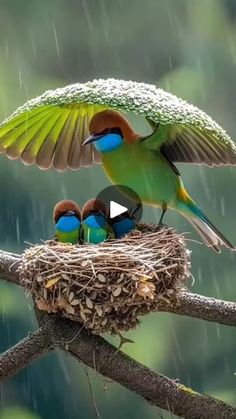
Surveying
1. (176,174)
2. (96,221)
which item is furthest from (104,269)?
(176,174)

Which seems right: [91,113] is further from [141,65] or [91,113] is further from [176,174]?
[141,65]

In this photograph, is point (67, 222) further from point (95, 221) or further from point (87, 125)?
point (87, 125)

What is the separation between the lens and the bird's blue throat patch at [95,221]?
137cm

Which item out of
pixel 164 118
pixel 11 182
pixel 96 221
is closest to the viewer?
pixel 164 118

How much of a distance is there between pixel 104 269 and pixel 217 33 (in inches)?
57.5

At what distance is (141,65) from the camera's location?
2604 millimetres

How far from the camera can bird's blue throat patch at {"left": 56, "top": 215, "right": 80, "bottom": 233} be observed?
4.51ft

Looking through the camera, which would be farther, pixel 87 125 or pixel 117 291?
pixel 87 125

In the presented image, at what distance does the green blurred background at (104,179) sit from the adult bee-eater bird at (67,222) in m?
1.07

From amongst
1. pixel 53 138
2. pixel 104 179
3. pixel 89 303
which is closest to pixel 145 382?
pixel 89 303

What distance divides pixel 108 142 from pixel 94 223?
0.11 meters

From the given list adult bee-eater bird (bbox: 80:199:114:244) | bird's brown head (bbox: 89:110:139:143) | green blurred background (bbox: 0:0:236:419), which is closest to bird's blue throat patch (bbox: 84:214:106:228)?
adult bee-eater bird (bbox: 80:199:114:244)

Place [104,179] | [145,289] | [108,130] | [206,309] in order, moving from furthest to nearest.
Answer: [104,179], [206,309], [108,130], [145,289]

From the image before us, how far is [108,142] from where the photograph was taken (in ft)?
4.55
